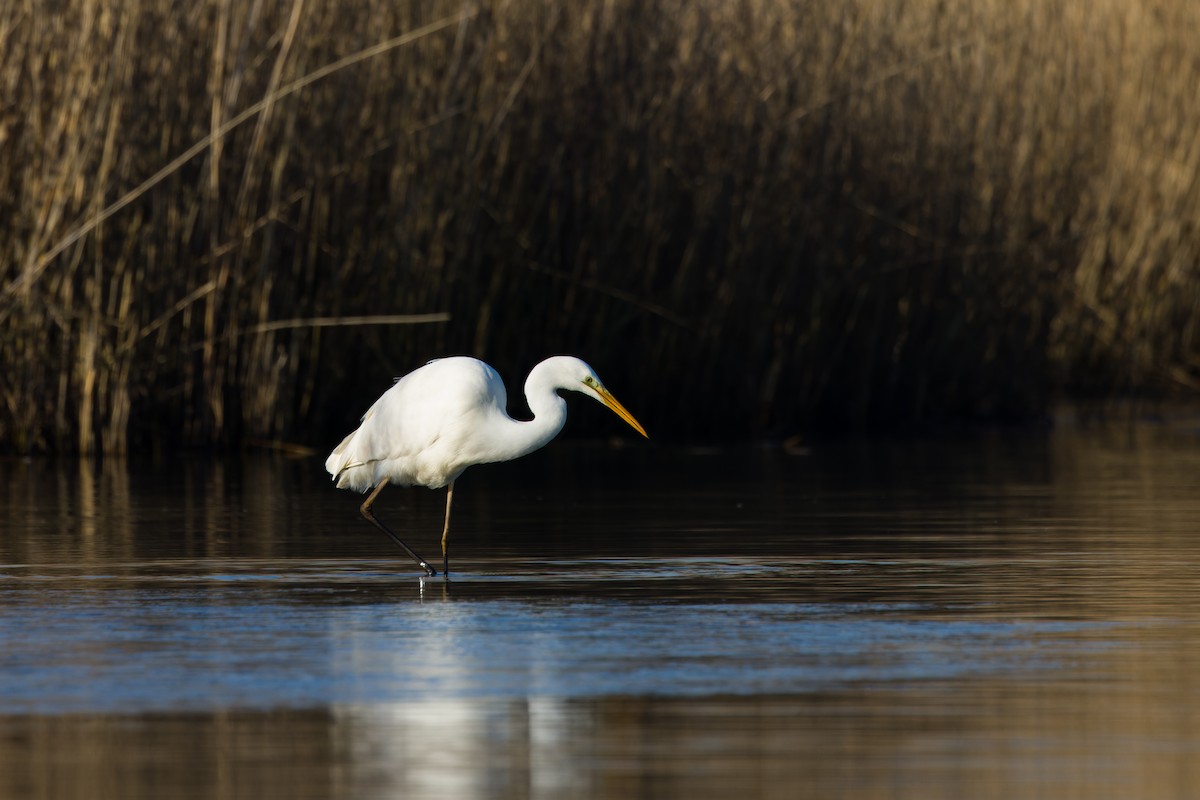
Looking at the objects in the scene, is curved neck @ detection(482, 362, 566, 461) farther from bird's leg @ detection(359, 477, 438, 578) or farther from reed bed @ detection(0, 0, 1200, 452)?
reed bed @ detection(0, 0, 1200, 452)

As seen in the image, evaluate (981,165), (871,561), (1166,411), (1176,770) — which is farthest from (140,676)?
(1166,411)

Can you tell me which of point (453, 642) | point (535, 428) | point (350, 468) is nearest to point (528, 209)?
point (350, 468)

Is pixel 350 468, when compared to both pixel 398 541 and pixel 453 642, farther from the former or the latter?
pixel 453 642

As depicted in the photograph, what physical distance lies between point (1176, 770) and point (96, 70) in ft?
28.5

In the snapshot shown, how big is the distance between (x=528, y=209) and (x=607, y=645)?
7.80 metres

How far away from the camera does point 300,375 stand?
13156 mm

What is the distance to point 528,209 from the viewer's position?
1361 cm

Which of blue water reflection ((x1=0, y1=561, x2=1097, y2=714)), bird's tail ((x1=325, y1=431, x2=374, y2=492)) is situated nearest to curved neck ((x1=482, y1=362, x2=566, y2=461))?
bird's tail ((x1=325, y1=431, x2=374, y2=492))

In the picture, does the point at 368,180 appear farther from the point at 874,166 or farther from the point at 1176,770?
the point at 1176,770

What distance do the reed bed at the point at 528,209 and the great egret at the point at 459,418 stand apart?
10.6ft

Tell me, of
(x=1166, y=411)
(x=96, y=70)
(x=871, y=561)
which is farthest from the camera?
(x=1166, y=411)

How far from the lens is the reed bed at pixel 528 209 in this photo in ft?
40.1

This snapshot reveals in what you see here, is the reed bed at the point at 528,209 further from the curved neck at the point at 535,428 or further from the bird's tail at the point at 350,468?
the curved neck at the point at 535,428

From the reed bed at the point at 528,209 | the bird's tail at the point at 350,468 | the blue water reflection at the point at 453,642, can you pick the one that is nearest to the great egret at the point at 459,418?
the bird's tail at the point at 350,468
